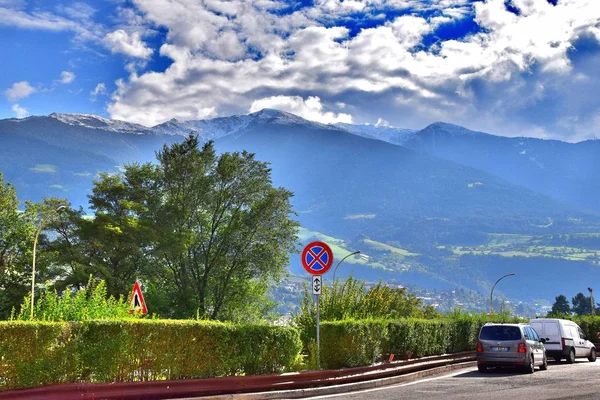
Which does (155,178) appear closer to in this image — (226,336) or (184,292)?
(184,292)

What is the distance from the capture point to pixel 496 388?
16.3 metres

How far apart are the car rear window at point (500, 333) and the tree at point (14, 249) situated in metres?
35.9

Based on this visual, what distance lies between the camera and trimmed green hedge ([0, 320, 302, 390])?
437 inches

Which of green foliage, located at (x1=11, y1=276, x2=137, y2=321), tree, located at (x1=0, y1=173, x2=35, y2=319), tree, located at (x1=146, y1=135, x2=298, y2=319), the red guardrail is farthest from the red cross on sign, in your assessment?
tree, located at (x1=146, y1=135, x2=298, y2=319)

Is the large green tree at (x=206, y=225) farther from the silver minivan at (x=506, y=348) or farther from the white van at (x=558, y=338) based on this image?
the silver minivan at (x=506, y=348)

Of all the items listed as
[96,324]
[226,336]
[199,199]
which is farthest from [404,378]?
[199,199]

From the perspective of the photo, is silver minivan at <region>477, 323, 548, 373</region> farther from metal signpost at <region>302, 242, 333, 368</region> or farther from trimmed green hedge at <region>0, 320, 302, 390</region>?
trimmed green hedge at <region>0, 320, 302, 390</region>

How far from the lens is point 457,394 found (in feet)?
48.4

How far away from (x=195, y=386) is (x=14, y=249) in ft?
141

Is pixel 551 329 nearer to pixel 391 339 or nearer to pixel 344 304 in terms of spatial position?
pixel 344 304

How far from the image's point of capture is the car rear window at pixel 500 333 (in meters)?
21.6

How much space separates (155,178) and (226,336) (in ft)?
146

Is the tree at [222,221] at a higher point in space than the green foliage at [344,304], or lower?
higher

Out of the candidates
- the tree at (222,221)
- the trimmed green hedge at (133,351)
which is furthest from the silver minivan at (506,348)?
the tree at (222,221)
